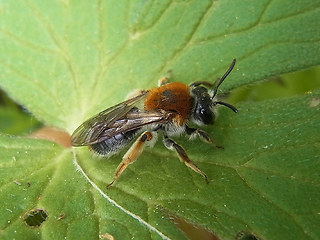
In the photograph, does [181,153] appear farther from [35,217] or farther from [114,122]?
[35,217]

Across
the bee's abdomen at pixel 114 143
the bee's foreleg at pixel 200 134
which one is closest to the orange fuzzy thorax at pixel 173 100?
the bee's foreleg at pixel 200 134

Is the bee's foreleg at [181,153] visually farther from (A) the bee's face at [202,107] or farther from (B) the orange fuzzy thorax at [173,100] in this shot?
(A) the bee's face at [202,107]

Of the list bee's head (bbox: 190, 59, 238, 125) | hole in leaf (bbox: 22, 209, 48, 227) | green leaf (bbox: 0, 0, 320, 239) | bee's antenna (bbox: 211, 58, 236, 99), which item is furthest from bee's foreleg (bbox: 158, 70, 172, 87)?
hole in leaf (bbox: 22, 209, 48, 227)

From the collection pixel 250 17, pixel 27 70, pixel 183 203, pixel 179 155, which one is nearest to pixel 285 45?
pixel 250 17

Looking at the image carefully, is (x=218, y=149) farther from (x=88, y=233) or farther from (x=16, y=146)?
(x=16, y=146)

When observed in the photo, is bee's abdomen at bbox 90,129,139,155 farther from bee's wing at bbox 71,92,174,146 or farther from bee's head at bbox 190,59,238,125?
bee's head at bbox 190,59,238,125

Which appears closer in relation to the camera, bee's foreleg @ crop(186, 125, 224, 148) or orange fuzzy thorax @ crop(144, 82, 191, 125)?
bee's foreleg @ crop(186, 125, 224, 148)
